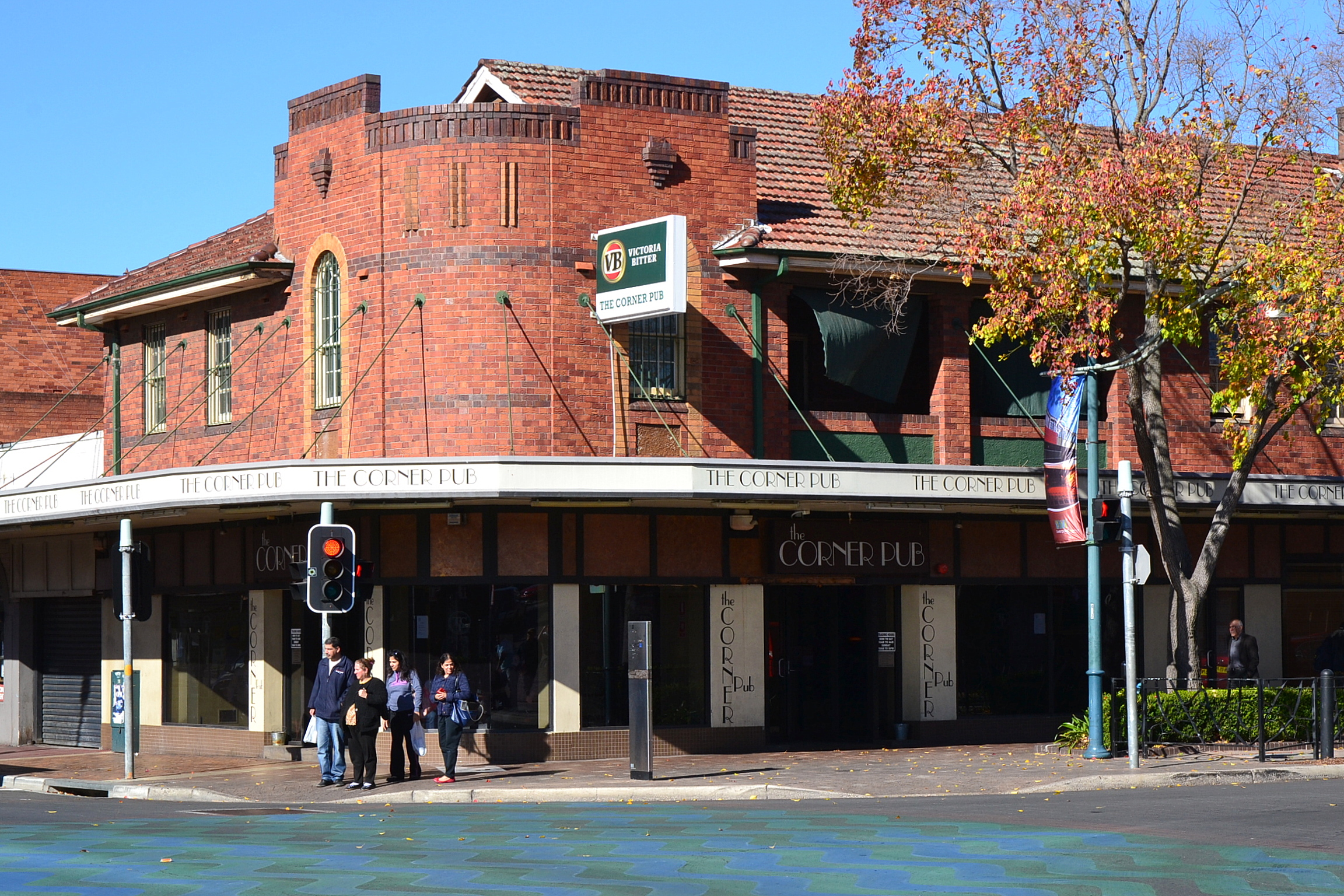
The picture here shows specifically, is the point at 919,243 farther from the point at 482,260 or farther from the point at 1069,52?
the point at 482,260

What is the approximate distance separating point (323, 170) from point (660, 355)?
5387mm

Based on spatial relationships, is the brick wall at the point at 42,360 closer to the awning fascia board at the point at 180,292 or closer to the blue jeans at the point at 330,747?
the awning fascia board at the point at 180,292

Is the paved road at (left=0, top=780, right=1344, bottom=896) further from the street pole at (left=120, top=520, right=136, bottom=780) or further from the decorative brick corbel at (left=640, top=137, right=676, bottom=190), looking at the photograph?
the decorative brick corbel at (left=640, top=137, right=676, bottom=190)

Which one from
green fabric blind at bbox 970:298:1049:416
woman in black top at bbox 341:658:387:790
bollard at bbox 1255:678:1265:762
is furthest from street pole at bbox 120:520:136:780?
bollard at bbox 1255:678:1265:762

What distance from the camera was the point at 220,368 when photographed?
84.7ft

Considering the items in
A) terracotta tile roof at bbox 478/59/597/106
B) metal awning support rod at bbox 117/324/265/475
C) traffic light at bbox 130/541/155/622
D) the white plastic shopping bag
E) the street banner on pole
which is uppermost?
terracotta tile roof at bbox 478/59/597/106

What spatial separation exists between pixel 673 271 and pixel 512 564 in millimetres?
4452

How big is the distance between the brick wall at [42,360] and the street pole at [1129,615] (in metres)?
21.7

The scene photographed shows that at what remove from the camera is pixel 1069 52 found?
67.6ft

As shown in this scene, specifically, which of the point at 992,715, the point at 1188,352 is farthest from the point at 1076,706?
the point at 1188,352

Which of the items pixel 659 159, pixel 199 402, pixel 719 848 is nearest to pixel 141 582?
pixel 199 402

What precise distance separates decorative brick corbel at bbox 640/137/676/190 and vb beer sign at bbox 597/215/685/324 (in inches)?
40.6

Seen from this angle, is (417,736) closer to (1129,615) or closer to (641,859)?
(1129,615)

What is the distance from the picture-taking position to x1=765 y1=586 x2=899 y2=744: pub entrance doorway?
2434 centimetres
